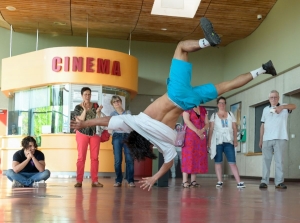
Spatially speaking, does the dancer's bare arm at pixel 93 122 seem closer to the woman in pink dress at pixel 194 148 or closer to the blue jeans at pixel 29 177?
the blue jeans at pixel 29 177

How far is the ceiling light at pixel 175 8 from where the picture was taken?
527 inches

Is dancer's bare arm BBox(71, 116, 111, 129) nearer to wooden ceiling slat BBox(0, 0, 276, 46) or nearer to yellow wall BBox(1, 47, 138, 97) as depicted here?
wooden ceiling slat BBox(0, 0, 276, 46)

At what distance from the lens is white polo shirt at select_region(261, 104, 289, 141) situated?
786cm

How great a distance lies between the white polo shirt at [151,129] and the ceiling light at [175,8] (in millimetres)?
9218

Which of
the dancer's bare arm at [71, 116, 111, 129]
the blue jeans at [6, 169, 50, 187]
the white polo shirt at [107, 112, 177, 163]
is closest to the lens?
the white polo shirt at [107, 112, 177, 163]

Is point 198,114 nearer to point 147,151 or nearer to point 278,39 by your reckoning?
point 147,151

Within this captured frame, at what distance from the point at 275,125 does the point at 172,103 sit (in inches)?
159

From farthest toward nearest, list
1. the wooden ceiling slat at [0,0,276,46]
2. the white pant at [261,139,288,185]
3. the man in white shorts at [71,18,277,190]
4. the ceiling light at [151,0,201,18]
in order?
the ceiling light at [151,0,201,18] → the wooden ceiling slat at [0,0,276,46] → the white pant at [261,139,288,185] → the man in white shorts at [71,18,277,190]

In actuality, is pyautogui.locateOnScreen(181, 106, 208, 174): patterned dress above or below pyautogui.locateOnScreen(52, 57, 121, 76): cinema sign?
below

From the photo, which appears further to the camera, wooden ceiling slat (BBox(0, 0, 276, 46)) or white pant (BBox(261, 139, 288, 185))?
wooden ceiling slat (BBox(0, 0, 276, 46))

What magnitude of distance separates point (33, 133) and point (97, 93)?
2196 mm

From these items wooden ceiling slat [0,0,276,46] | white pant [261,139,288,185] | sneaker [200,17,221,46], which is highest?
wooden ceiling slat [0,0,276,46]

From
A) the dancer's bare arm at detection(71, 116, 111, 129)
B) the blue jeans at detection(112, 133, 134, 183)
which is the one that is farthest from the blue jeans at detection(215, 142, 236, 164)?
the dancer's bare arm at detection(71, 116, 111, 129)

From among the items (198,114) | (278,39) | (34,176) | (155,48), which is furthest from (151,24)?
(34,176)
